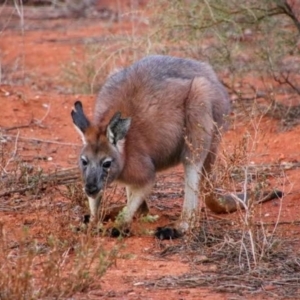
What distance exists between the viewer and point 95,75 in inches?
437

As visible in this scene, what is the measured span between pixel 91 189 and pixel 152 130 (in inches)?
31.7

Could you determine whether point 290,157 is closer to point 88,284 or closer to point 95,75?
point 95,75

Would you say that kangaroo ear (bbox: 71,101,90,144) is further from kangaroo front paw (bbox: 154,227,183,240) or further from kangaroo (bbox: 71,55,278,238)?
kangaroo front paw (bbox: 154,227,183,240)

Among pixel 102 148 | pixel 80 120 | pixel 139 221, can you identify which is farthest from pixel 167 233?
pixel 80 120

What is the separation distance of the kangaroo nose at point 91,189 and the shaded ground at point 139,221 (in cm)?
24

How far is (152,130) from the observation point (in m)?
7.34

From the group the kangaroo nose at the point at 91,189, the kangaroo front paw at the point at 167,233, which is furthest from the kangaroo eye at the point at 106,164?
the kangaroo front paw at the point at 167,233

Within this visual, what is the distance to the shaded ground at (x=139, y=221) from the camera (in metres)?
5.84

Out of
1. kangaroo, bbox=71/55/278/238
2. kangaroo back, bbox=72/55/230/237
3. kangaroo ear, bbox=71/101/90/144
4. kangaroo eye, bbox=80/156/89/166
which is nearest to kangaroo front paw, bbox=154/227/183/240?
kangaroo, bbox=71/55/278/238

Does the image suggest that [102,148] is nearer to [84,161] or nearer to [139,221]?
[84,161]

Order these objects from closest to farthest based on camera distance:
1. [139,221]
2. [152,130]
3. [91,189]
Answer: [91,189] < [139,221] < [152,130]

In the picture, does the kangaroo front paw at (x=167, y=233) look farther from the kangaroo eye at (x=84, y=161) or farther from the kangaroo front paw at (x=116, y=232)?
the kangaroo eye at (x=84, y=161)

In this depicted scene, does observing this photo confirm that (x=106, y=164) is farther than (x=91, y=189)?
Yes

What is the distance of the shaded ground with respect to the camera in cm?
584
